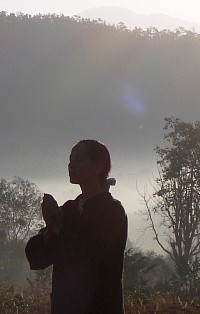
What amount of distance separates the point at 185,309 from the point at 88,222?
7309mm

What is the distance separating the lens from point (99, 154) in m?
3.98

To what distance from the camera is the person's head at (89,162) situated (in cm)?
393

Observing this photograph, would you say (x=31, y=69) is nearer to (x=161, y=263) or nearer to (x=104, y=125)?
(x=104, y=125)

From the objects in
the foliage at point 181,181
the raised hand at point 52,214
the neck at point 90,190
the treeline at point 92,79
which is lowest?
the raised hand at point 52,214

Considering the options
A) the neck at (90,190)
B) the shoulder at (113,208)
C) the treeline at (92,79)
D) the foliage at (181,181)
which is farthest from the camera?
the treeline at (92,79)

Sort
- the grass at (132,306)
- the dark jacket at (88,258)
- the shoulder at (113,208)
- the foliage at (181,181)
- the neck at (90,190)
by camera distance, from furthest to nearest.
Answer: the foliage at (181,181), the grass at (132,306), the neck at (90,190), the shoulder at (113,208), the dark jacket at (88,258)

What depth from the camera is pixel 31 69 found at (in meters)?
126

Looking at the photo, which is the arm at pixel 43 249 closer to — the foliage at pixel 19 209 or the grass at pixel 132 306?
the grass at pixel 132 306

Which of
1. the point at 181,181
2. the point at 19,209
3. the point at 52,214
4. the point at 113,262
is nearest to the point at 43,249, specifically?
the point at 52,214

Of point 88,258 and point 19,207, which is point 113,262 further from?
point 19,207

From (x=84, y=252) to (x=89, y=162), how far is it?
0.54 meters

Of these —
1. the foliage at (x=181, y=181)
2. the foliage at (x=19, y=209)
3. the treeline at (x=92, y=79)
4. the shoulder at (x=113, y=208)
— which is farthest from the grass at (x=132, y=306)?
the treeline at (x=92, y=79)

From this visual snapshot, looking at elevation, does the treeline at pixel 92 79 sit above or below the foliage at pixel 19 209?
above

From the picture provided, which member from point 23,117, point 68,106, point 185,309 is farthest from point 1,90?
→ point 185,309
